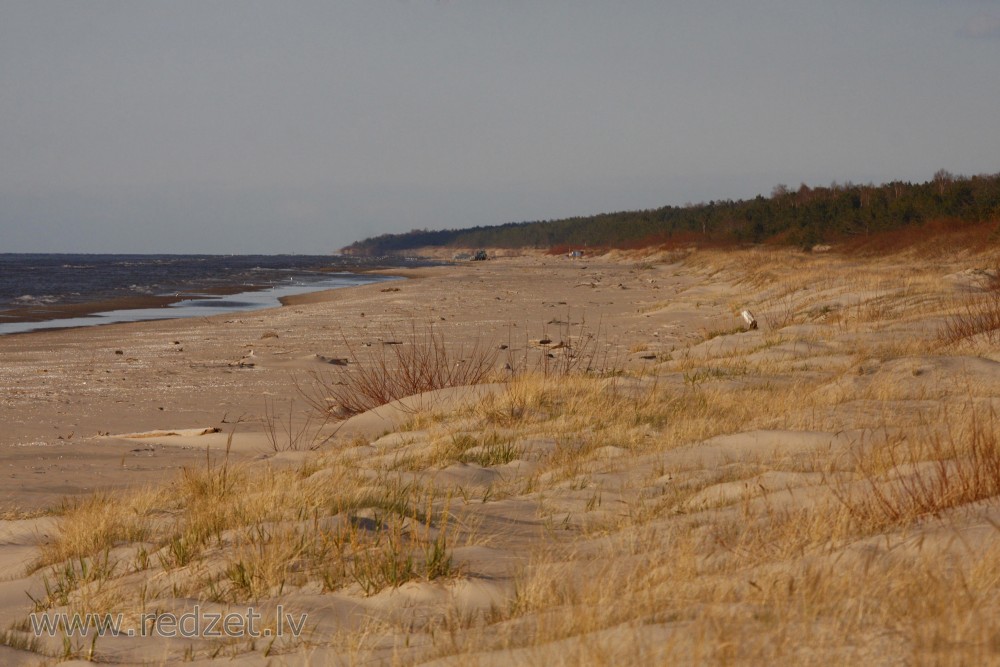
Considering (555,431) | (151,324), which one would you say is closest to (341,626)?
(555,431)

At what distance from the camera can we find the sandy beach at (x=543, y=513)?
2.46 metres

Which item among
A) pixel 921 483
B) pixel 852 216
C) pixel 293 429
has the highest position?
pixel 852 216

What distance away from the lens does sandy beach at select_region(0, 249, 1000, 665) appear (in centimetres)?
246

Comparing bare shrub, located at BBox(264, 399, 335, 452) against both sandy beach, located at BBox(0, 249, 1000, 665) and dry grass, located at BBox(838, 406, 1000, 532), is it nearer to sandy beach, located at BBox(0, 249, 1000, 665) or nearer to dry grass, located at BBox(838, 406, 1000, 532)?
sandy beach, located at BBox(0, 249, 1000, 665)

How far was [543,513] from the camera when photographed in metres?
4.20

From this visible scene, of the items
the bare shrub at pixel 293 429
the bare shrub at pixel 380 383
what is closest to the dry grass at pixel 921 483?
the bare shrub at pixel 293 429

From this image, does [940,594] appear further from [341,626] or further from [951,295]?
[951,295]

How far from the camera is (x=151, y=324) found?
19.1 meters

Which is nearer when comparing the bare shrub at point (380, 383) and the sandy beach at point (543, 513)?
the sandy beach at point (543, 513)

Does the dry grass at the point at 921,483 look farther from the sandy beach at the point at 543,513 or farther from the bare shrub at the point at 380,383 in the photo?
the bare shrub at the point at 380,383

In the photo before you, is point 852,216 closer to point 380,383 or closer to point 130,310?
point 130,310

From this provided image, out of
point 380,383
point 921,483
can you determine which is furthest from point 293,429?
point 921,483

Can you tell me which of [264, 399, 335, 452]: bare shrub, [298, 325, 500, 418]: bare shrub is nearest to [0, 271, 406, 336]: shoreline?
[298, 325, 500, 418]: bare shrub

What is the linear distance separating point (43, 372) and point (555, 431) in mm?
8302
